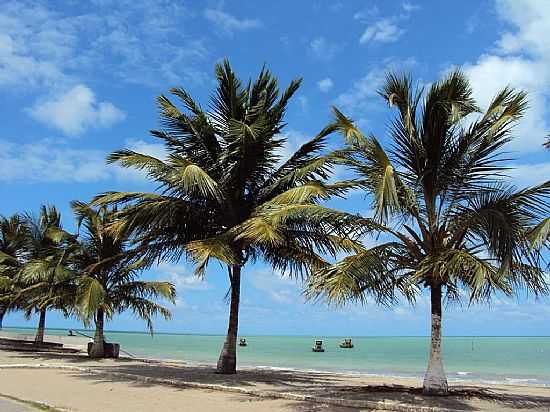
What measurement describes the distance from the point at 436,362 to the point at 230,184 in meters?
7.26

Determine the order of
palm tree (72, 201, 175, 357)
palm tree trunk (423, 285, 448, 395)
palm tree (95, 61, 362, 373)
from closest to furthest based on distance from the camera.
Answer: palm tree trunk (423, 285, 448, 395) < palm tree (95, 61, 362, 373) < palm tree (72, 201, 175, 357)

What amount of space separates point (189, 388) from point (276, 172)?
622 cm

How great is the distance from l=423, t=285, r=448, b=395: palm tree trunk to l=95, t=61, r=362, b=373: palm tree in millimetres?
3695

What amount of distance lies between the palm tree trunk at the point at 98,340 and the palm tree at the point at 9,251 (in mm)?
5407

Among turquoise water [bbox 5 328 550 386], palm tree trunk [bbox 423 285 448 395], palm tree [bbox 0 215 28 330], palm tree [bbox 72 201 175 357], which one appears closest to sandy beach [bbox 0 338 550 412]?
palm tree trunk [bbox 423 285 448 395]

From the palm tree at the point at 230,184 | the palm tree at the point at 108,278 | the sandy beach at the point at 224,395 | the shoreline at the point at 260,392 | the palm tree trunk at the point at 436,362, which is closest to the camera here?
the sandy beach at the point at 224,395

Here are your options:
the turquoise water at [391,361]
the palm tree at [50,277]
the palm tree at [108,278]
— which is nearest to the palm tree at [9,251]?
the palm tree at [50,277]

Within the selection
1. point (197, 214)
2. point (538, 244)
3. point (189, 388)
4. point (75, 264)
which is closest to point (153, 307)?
point (75, 264)

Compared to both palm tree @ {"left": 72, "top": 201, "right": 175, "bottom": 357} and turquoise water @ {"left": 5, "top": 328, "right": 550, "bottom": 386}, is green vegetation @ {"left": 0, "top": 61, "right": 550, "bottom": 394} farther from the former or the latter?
turquoise water @ {"left": 5, "top": 328, "right": 550, "bottom": 386}

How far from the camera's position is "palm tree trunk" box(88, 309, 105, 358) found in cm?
2269

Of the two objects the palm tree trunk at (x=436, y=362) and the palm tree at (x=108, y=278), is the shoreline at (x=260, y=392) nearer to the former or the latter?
the palm tree trunk at (x=436, y=362)

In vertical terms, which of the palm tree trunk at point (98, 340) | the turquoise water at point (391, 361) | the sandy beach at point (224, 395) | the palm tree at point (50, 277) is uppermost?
the palm tree at point (50, 277)

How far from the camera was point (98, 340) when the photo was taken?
23.1 metres

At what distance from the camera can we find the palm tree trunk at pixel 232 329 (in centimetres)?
1564
